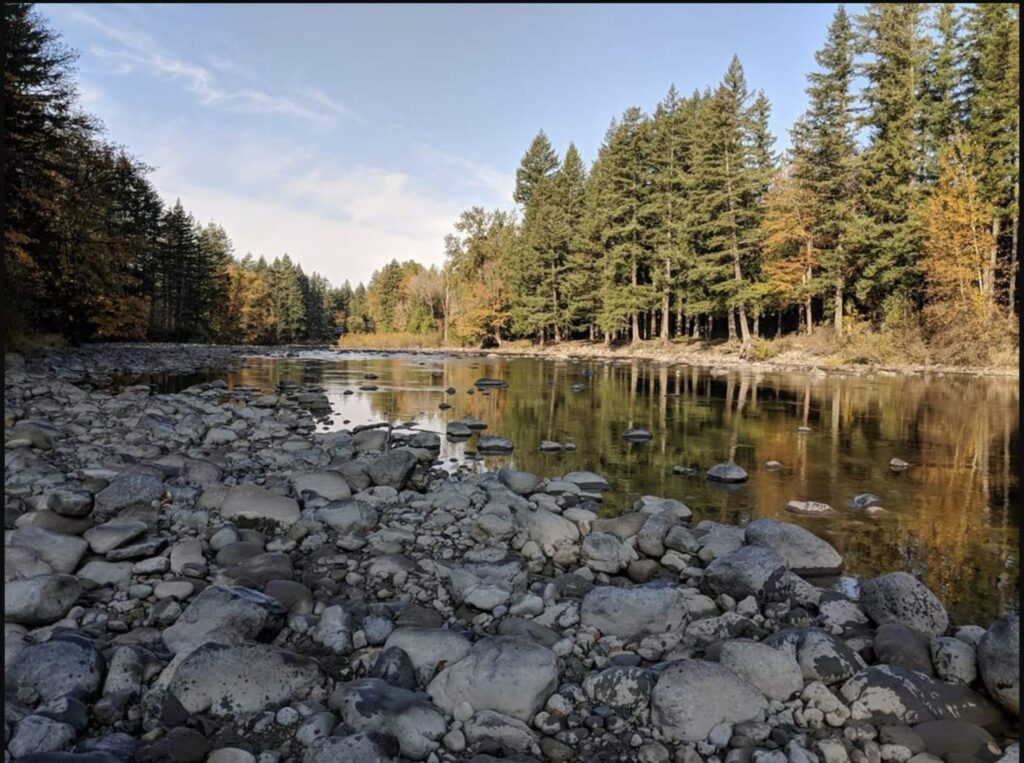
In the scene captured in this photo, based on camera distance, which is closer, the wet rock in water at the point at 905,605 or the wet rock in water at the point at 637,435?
the wet rock in water at the point at 905,605

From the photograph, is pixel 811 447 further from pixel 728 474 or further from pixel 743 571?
pixel 743 571

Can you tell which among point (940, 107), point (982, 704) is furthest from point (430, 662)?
point (940, 107)

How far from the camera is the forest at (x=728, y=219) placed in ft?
71.4

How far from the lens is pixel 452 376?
25641 millimetres

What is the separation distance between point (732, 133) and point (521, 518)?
3760 cm

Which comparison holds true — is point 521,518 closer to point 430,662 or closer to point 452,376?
point 430,662

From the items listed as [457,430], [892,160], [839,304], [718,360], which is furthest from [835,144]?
[457,430]

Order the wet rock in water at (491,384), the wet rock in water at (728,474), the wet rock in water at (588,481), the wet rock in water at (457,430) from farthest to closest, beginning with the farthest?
the wet rock in water at (491,384), the wet rock in water at (457,430), the wet rock in water at (728,474), the wet rock in water at (588,481)

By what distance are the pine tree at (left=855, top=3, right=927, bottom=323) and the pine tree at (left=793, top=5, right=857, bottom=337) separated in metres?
0.83

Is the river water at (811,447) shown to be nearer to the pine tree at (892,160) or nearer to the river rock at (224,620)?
the river rock at (224,620)

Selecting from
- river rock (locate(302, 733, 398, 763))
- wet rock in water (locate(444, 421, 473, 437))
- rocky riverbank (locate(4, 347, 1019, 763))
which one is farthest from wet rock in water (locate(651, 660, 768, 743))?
wet rock in water (locate(444, 421, 473, 437))

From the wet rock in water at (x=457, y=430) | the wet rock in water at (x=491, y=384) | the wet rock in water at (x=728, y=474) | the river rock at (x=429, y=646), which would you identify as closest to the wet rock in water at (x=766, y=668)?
the river rock at (x=429, y=646)

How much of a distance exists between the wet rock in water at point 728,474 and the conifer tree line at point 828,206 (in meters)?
22.9

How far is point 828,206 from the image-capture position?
3272 centimetres
